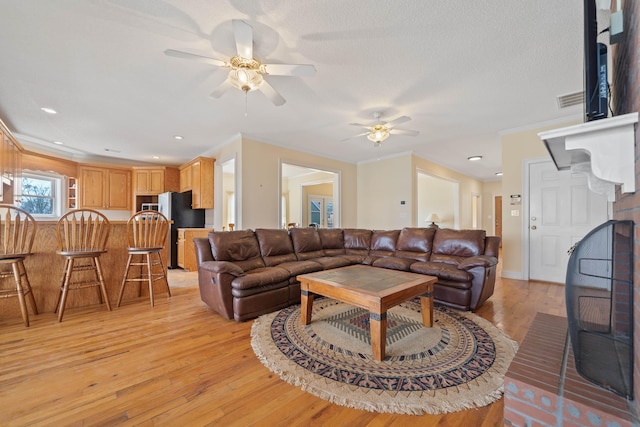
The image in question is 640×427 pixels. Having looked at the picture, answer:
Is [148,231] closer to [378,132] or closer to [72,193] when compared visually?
[378,132]

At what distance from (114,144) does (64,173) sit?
1454mm

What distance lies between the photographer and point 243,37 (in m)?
1.86

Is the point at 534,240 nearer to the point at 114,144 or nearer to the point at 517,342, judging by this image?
the point at 517,342

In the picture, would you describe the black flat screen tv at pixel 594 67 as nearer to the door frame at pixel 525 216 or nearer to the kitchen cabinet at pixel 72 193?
the door frame at pixel 525 216

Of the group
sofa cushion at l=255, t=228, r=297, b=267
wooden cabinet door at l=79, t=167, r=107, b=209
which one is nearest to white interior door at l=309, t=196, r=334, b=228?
sofa cushion at l=255, t=228, r=297, b=267

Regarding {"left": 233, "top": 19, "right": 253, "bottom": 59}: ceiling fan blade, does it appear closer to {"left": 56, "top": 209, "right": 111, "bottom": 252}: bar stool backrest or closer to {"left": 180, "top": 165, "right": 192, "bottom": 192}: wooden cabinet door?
{"left": 56, "top": 209, "right": 111, "bottom": 252}: bar stool backrest

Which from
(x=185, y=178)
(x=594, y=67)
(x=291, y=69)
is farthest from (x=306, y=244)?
(x=185, y=178)

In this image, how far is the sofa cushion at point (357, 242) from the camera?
442cm

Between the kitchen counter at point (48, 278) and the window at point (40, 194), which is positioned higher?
the window at point (40, 194)

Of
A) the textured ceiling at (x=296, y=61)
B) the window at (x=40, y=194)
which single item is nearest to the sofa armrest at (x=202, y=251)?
the textured ceiling at (x=296, y=61)

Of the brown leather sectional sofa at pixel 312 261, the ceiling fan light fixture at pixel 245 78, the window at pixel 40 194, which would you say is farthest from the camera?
the window at pixel 40 194

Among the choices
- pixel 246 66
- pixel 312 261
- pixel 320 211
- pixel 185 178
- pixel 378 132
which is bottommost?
pixel 312 261

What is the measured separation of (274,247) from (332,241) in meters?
1.21

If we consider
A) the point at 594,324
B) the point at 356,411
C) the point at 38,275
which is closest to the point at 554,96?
the point at 594,324
